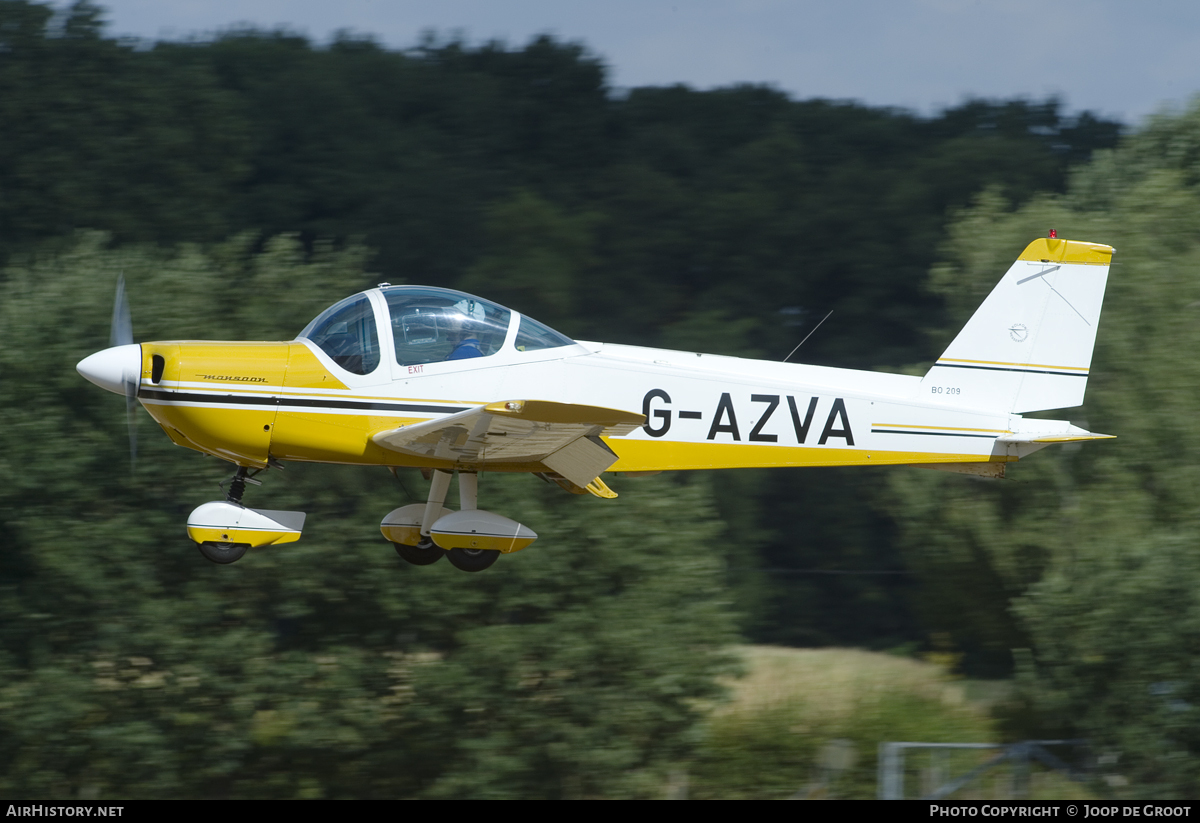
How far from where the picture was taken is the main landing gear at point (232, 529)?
911 centimetres

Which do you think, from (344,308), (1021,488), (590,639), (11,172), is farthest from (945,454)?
(11,172)

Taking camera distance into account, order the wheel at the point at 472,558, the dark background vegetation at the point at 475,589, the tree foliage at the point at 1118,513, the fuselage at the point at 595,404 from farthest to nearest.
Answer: the dark background vegetation at the point at 475,589
the tree foliage at the point at 1118,513
the wheel at the point at 472,558
the fuselage at the point at 595,404

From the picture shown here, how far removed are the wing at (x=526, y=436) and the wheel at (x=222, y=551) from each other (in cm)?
129

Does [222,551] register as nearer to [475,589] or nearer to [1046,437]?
[1046,437]

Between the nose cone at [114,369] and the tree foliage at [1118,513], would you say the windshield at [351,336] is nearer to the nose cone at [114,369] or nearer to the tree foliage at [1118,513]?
the nose cone at [114,369]

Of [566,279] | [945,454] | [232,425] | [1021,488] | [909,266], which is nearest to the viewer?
[232,425]

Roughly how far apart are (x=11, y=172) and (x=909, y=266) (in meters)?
25.5

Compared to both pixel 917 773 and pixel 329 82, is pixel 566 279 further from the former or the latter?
pixel 917 773

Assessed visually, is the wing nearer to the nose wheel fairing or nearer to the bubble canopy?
the bubble canopy

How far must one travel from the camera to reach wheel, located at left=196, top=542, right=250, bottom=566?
9.16 metres

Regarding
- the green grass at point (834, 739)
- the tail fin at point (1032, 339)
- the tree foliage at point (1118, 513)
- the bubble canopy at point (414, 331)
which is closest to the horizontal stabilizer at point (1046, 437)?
the tail fin at point (1032, 339)

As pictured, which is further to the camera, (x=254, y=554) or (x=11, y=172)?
(x=11, y=172)

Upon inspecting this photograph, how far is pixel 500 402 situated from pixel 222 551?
95.7 inches

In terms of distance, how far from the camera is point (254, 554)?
19609mm
